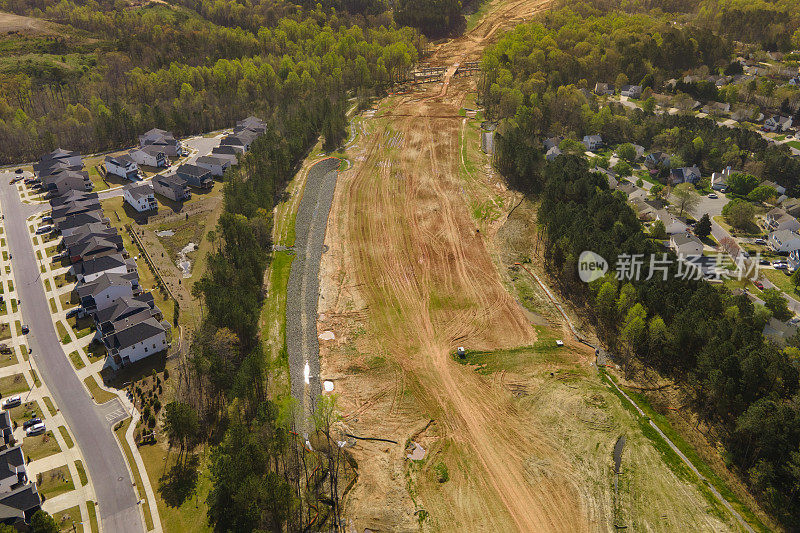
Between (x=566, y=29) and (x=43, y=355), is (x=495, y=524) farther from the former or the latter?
(x=566, y=29)

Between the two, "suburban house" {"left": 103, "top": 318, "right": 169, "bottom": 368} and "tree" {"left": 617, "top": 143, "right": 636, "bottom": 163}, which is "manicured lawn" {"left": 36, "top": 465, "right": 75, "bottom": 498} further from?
"tree" {"left": 617, "top": 143, "right": 636, "bottom": 163}

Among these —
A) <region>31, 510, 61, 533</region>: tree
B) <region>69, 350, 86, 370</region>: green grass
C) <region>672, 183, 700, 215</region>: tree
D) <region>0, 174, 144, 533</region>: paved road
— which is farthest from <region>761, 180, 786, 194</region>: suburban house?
<region>31, 510, 61, 533</region>: tree

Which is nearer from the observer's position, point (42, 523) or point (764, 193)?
point (42, 523)

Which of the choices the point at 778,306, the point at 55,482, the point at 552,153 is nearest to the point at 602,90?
the point at 552,153

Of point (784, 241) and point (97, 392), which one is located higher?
point (97, 392)

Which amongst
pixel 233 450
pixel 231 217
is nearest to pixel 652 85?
pixel 231 217

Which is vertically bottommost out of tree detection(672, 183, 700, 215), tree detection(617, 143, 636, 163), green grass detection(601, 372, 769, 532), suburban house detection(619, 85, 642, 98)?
green grass detection(601, 372, 769, 532)

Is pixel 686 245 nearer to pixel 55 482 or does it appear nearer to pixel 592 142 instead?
pixel 592 142

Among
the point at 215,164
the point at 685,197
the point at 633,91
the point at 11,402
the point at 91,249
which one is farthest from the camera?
the point at 633,91
